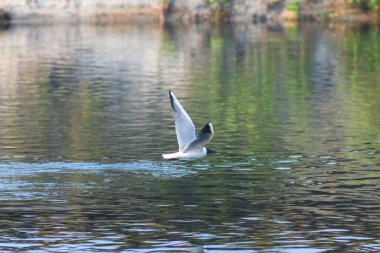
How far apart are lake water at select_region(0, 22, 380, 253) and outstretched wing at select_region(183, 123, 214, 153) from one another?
2.16ft

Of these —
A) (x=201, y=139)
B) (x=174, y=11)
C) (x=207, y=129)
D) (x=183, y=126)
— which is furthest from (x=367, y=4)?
(x=207, y=129)

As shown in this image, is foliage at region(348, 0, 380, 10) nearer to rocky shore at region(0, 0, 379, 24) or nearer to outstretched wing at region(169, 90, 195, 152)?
rocky shore at region(0, 0, 379, 24)

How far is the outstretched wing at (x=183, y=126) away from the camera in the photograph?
2123 cm

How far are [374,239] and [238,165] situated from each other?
6.46 m

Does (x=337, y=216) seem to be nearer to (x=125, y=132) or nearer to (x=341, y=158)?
(x=341, y=158)

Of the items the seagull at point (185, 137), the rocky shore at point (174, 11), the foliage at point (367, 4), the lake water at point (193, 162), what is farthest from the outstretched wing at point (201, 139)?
the rocky shore at point (174, 11)

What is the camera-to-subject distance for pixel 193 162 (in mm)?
24047

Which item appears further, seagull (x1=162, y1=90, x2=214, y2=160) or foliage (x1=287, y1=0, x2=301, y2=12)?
foliage (x1=287, y1=0, x2=301, y2=12)

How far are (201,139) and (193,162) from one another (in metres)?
3.16

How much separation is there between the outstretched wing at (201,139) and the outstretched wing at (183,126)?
0.11 meters

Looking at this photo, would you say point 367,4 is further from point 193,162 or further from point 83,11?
point 193,162

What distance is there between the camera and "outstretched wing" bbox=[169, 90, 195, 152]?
21.2 metres

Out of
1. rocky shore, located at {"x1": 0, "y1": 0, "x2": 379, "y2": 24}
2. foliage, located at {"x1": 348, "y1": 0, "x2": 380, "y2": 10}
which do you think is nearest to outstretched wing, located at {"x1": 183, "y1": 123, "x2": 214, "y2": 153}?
foliage, located at {"x1": 348, "y1": 0, "x2": 380, "y2": 10}

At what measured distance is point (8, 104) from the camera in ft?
111
